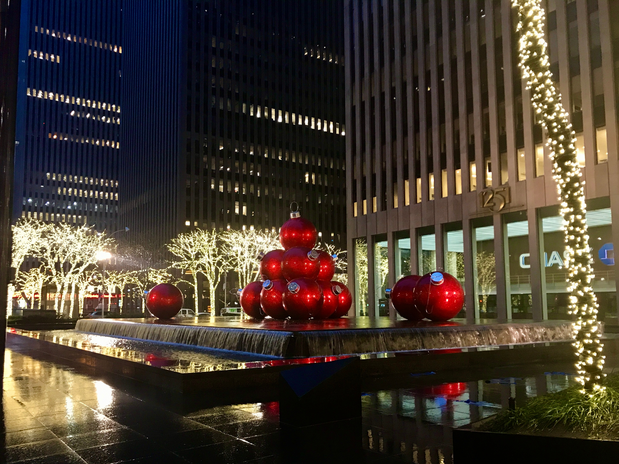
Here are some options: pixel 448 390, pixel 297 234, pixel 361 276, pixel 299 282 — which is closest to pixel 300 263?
pixel 299 282

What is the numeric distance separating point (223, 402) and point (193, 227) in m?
94.3

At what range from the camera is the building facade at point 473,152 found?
30.4 m

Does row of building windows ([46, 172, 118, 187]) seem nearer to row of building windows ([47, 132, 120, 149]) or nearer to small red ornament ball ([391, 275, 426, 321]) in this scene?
row of building windows ([47, 132, 120, 149])

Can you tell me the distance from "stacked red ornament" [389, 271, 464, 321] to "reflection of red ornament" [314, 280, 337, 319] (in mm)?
1932

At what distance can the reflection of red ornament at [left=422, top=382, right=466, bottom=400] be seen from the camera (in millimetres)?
→ 9383

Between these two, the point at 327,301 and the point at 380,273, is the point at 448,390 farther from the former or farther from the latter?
the point at 380,273

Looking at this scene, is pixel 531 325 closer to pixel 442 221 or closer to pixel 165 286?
pixel 165 286

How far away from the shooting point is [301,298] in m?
15.5

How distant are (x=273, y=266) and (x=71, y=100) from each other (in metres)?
156

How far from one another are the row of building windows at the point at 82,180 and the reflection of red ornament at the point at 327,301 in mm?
147201

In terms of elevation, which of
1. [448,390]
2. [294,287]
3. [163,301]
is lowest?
[448,390]

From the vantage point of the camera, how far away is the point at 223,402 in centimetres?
893

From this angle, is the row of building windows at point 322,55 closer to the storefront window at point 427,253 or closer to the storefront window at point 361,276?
the storefront window at point 361,276

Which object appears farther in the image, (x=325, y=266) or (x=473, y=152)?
(x=473, y=152)
